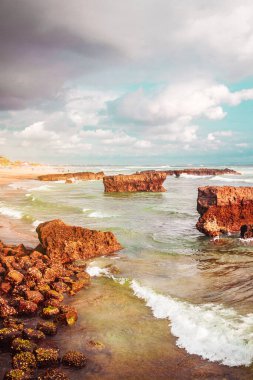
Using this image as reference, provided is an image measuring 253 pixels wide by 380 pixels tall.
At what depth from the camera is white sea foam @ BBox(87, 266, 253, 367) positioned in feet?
22.5

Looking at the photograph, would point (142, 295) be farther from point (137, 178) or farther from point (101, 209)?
point (137, 178)

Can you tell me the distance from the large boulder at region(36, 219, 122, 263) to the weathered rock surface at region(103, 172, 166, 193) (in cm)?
2804

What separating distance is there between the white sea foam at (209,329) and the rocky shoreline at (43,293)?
2.20 meters

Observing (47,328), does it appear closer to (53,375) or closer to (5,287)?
(53,375)

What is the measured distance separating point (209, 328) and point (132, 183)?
36.0 m

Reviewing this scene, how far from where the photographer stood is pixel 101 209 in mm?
28406

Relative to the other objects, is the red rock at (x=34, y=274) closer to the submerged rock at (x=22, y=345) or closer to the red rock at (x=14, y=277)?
the red rock at (x=14, y=277)

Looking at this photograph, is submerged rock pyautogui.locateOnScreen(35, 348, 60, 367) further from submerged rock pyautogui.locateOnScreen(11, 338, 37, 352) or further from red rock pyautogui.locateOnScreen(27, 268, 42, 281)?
red rock pyautogui.locateOnScreen(27, 268, 42, 281)

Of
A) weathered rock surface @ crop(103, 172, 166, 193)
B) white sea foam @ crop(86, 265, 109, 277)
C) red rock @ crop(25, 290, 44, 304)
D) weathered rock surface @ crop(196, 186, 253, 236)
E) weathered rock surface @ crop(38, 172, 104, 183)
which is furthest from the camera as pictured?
weathered rock surface @ crop(38, 172, 104, 183)

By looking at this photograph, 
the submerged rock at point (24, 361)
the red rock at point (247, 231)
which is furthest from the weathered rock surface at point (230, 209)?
the submerged rock at point (24, 361)

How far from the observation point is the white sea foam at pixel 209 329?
6.86 m

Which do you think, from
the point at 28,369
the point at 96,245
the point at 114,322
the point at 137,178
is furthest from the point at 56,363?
the point at 137,178

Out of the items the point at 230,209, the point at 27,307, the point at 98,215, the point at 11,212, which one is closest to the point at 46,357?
the point at 27,307

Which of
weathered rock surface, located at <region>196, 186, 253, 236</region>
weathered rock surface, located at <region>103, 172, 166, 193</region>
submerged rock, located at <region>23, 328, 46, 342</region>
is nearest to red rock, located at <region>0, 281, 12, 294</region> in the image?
submerged rock, located at <region>23, 328, 46, 342</region>
